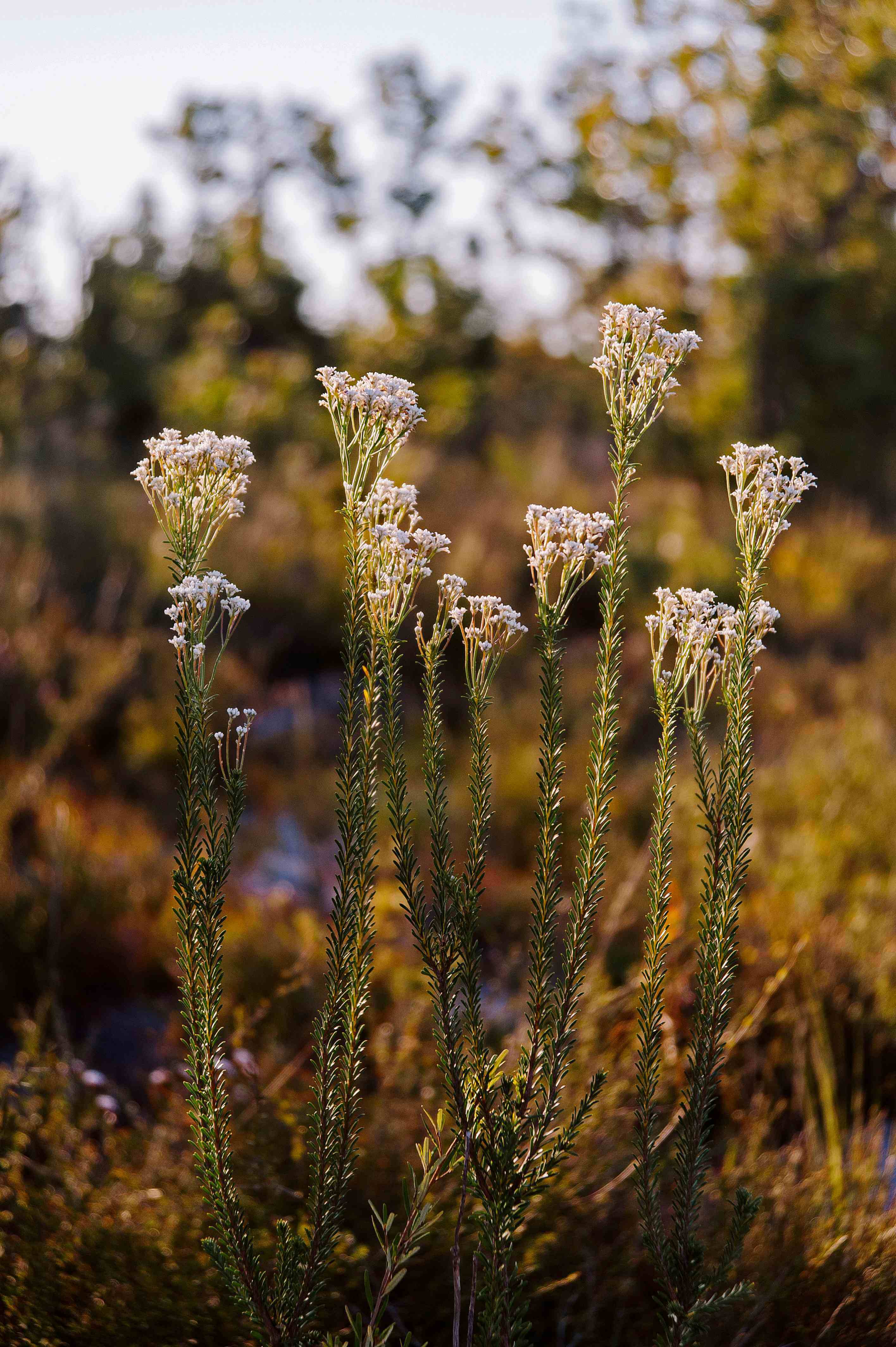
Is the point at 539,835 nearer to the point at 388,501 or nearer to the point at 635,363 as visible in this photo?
the point at 388,501

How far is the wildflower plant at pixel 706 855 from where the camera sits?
1560 mm

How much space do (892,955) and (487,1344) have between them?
2.20 meters

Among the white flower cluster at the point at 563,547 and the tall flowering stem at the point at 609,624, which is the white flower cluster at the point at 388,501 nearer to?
the white flower cluster at the point at 563,547

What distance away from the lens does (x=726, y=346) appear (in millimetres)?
12617

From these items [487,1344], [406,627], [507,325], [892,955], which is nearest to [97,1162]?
[487,1344]

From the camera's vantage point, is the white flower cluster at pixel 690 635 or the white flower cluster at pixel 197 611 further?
the white flower cluster at pixel 690 635

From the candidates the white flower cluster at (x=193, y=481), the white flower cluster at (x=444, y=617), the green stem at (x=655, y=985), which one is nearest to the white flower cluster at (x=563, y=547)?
the white flower cluster at (x=444, y=617)

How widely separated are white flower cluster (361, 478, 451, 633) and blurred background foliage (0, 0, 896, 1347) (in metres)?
1.11

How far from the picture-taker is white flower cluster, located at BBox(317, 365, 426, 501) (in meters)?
1.49

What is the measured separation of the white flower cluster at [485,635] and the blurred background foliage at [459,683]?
104cm

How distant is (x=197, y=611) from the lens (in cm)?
149

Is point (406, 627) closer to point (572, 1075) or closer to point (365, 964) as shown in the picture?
point (572, 1075)

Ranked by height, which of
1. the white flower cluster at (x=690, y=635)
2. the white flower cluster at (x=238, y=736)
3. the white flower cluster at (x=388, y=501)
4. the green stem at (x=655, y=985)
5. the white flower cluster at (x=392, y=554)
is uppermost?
the white flower cluster at (x=388, y=501)

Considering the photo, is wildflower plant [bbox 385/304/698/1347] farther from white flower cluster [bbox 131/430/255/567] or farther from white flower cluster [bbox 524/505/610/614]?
white flower cluster [bbox 131/430/255/567]
